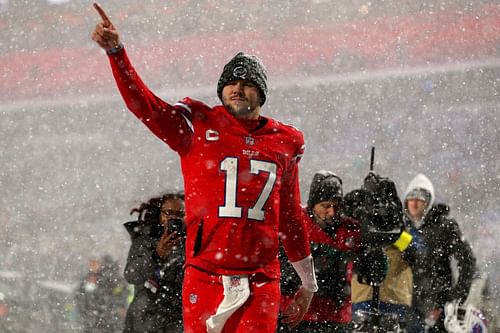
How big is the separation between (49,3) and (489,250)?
25.1ft

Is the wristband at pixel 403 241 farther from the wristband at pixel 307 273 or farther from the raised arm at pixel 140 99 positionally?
the raised arm at pixel 140 99

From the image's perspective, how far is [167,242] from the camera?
16.4 ft

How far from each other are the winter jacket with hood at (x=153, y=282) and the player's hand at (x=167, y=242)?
54 mm

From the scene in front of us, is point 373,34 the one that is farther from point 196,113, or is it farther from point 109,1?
point 196,113

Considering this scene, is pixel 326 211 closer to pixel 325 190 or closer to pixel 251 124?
pixel 325 190

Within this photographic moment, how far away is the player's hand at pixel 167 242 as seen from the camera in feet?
16.3

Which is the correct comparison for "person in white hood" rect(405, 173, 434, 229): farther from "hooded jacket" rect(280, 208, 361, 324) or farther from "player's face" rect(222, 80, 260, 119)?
"player's face" rect(222, 80, 260, 119)

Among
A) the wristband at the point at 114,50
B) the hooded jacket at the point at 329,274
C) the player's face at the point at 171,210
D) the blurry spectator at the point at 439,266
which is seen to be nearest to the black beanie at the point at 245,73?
the wristband at the point at 114,50

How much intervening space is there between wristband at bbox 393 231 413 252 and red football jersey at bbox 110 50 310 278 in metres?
2.30

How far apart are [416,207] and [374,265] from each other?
1.34m

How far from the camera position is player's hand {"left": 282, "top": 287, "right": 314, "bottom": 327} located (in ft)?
13.3

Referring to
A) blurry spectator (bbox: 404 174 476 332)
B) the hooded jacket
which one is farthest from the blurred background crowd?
the hooded jacket

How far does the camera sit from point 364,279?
5594mm

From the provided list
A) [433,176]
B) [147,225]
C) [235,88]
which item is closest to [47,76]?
[433,176]
